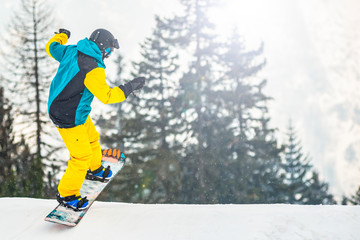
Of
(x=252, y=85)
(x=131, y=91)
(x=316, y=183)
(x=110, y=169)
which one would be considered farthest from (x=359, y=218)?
(x=316, y=183)

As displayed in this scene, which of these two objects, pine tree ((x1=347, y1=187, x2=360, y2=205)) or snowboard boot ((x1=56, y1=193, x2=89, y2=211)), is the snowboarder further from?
pine tree ((x1=347, y1=187, x2=360, y2=205))

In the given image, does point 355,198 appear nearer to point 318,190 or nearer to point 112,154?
point 318,190

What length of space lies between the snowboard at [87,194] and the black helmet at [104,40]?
5.74ft

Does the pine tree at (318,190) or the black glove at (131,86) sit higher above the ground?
the black glove at (131,86)

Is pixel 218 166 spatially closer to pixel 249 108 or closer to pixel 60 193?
pixel 249 108

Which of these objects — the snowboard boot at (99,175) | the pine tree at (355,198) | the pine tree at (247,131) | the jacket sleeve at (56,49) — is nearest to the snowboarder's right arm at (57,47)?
the jacket sleeve at (56,49)

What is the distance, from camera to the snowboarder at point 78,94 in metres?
3.08

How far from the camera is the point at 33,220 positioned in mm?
3254

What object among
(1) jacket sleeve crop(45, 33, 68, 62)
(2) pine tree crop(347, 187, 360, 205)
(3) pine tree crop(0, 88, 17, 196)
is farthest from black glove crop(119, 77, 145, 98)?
(2) pine tree crop(347, 187, 360, 205)

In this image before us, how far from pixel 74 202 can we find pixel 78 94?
1.28m

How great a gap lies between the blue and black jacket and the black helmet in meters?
0.14

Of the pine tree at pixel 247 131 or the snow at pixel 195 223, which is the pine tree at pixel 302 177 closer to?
the pine tree at pixel 247 131

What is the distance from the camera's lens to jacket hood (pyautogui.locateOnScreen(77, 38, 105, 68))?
312 cm

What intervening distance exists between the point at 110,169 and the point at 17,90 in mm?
14061
